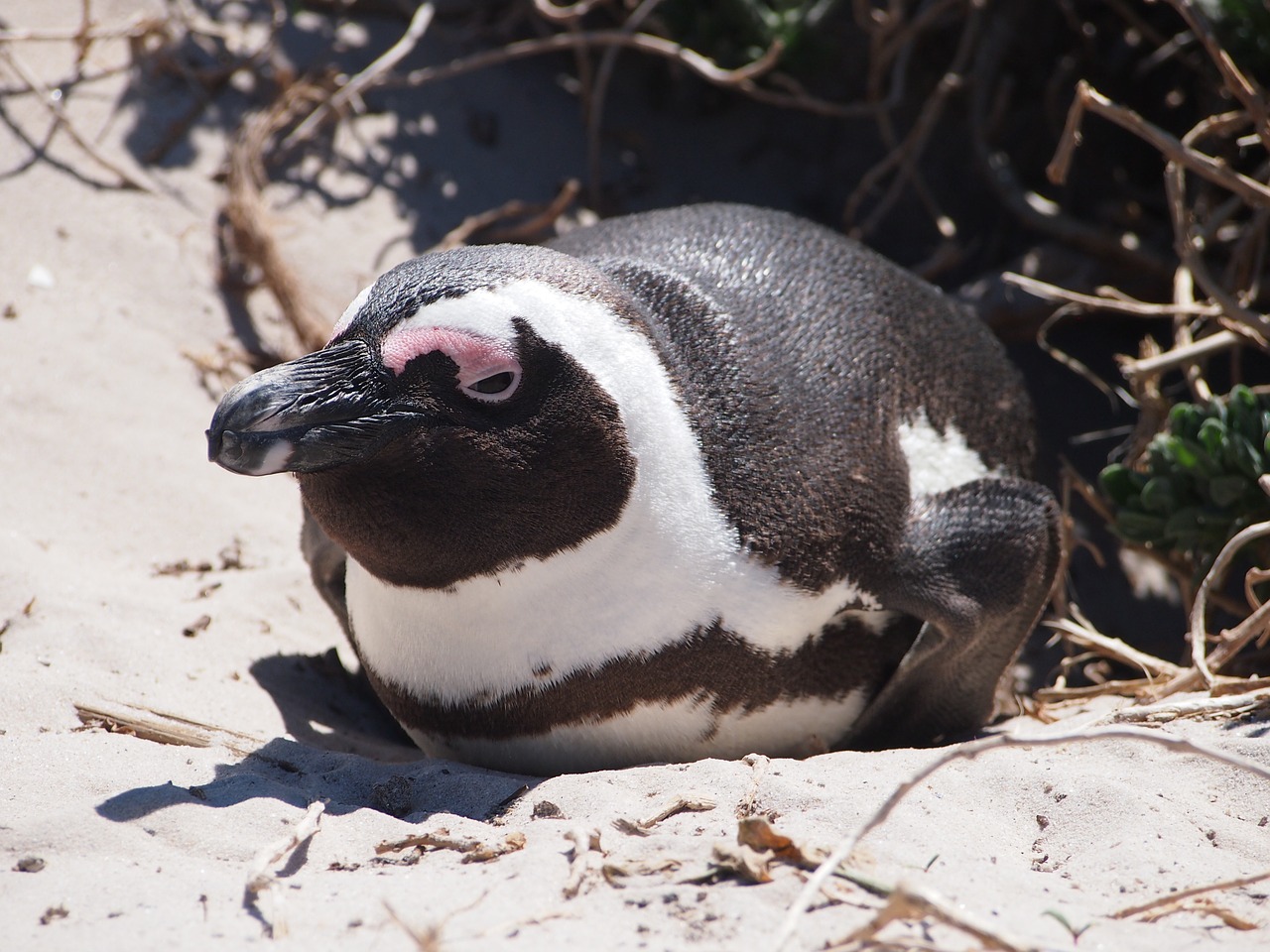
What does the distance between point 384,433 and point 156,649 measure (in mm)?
874

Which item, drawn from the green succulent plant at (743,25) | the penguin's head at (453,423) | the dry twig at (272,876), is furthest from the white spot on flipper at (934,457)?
the green succulent plant at (743,25)

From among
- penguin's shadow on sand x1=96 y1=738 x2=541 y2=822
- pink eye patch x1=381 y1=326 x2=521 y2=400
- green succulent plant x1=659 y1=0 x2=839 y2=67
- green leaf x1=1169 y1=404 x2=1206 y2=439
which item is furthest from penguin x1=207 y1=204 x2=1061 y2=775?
green succulent plant x1=659 y1=0 x2=839 y2=67

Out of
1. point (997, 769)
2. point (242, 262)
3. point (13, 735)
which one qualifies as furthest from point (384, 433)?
point (242, 262)

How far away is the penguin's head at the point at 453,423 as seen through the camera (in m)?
1.86

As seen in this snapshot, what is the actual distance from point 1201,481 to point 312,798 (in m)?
1.93

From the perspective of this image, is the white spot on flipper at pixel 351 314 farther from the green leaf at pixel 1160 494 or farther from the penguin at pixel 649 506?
the green leaf at pixel 1160 494

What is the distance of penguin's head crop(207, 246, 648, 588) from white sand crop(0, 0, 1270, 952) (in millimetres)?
390

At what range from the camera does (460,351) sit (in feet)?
6.22

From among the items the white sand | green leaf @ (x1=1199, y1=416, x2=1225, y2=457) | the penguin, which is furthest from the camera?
green leaf @ (x1=1199, y1=416, x2=1225, y2=457)

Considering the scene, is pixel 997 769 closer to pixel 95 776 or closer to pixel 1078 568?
pixel 95 776

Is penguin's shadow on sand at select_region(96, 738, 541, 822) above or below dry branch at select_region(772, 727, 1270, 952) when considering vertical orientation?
below

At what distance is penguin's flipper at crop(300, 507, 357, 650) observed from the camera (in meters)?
2.53

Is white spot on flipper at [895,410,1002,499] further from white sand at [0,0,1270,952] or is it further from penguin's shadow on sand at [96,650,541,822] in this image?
penguin's shadow on sand at [96,650,541,822]

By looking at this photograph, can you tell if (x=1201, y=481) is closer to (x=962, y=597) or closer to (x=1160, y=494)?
(x=1160, y=494)
